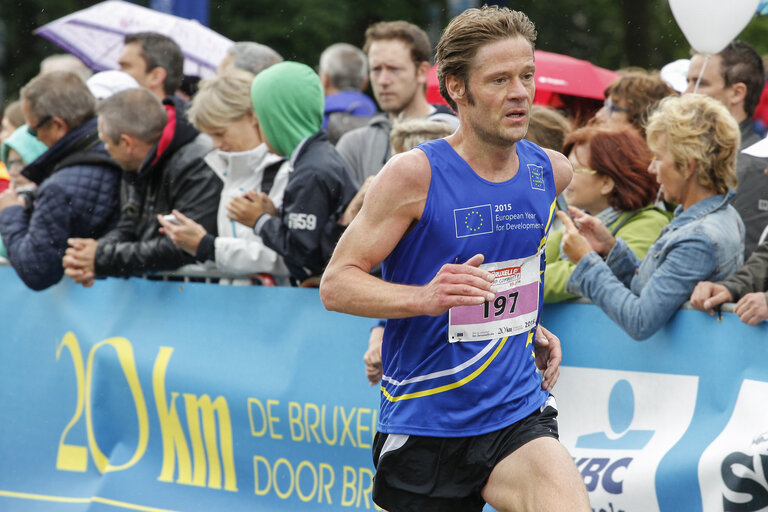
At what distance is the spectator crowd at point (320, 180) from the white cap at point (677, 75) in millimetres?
63

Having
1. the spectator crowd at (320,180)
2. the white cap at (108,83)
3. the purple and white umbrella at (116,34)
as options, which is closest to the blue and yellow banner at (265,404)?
the spectator crowd at (320,180)

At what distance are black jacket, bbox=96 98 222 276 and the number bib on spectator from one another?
9.00ft

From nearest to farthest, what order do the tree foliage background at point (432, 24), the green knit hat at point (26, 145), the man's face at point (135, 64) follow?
the green knit hat at point (26, 145), the man's face at point (135, 64), the tree foliage background at point (432, 24)

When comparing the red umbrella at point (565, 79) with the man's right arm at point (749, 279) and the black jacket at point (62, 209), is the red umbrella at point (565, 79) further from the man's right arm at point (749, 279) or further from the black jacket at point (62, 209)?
the man's right arm at point (749, 279)

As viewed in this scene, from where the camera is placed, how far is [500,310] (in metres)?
3.88

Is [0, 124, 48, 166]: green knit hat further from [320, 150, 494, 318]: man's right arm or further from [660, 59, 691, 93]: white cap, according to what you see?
[320, 150, 494, 318]: man's right arm

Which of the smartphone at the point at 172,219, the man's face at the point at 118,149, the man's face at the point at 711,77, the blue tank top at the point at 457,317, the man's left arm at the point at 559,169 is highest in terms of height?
the man's face at the point at 711,77

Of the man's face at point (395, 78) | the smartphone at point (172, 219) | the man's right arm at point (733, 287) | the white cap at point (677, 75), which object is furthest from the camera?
the man's face at point (395, 78)

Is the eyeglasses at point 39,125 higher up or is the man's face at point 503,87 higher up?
the man's face at point 503,87

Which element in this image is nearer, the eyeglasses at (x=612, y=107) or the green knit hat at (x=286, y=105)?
the green knit hat at (x=286, y=105)

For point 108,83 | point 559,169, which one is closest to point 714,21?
point 559,169

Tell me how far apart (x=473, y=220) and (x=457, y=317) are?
0.34 meters

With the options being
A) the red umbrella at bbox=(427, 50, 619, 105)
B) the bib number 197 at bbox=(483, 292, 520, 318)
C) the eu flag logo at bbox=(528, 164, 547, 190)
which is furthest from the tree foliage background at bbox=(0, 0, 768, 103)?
the bib number 197 at bbox=(483, 292, 520, 318)

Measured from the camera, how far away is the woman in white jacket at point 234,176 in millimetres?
5965
